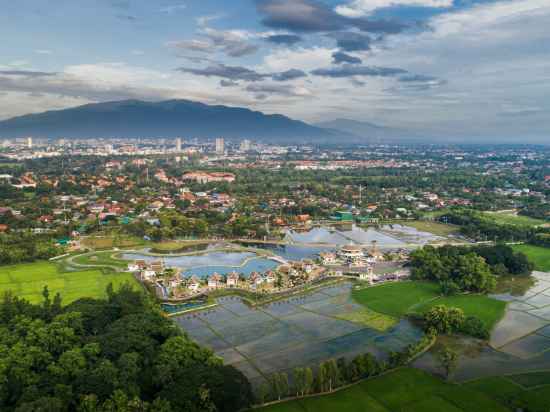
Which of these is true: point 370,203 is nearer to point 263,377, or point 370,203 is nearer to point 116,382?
point 263,377

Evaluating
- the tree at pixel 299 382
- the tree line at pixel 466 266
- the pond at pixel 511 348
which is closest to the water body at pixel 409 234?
the tree line at pixel 466 266

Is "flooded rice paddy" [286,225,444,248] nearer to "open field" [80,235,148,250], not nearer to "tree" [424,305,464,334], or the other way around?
"open field" [80,235,148,250]

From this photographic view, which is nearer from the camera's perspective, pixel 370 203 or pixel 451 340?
pixel 451 340

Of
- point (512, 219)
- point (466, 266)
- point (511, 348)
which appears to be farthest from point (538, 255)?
point (511, 348)

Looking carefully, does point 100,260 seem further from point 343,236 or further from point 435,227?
point 435,227

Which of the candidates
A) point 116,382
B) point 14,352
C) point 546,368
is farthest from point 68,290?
point 546,368

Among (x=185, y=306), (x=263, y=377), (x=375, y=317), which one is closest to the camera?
(x=263, y=377)

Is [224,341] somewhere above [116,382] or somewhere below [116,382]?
below
